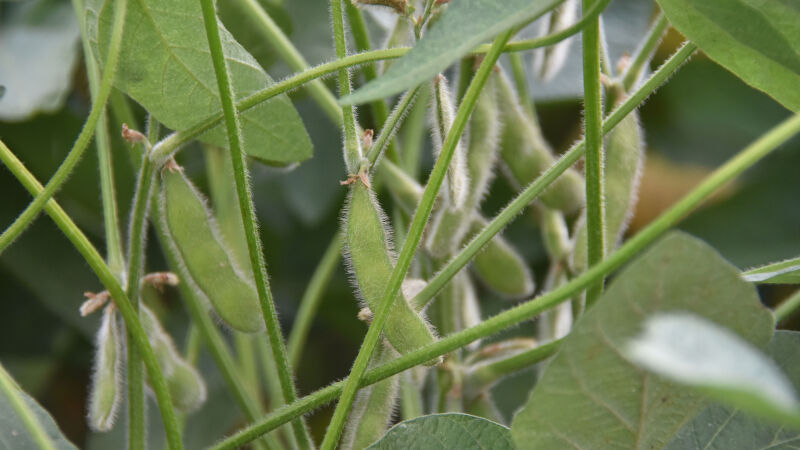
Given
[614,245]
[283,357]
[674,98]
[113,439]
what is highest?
[674,98]

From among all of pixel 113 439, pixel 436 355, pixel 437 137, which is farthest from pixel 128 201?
pixel 436 355

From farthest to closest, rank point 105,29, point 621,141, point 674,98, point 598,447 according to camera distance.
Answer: point 674,98, point 621,141, point 105,29, point 598,447

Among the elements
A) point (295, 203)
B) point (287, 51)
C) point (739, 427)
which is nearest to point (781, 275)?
point (739, 427)

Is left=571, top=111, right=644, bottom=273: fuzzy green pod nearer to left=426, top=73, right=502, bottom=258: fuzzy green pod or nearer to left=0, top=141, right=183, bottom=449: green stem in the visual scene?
left=426, top=73, right=502, bottom=258: fuzzy green pod

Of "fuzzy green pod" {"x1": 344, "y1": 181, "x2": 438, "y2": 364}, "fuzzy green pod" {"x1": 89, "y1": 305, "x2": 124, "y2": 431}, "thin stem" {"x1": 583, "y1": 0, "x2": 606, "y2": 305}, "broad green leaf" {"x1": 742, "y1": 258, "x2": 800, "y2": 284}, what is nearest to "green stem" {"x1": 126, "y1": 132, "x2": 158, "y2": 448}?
"fuzzy green pod" {"x1": 89, "y1": 305, "x2": 124, "y2": 431}

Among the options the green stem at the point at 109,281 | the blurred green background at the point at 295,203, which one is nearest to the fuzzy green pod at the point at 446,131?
the green stem at the point at 109,281

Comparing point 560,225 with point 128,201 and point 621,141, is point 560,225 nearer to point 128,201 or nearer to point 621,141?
point 621,141

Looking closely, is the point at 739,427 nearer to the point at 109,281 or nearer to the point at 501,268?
the point at 501,268
